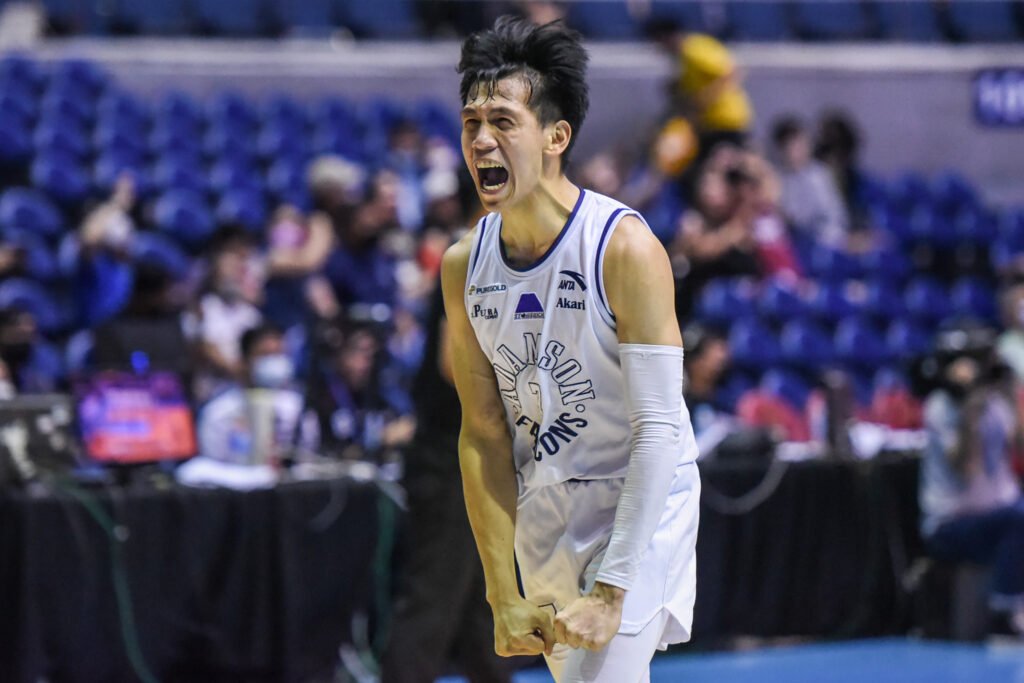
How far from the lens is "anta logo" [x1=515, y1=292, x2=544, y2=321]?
309 centimetres

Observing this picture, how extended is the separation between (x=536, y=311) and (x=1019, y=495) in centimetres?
568

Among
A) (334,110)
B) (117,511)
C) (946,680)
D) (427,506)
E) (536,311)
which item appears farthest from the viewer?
(334,110)

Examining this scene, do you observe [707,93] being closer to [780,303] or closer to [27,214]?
[780,303]

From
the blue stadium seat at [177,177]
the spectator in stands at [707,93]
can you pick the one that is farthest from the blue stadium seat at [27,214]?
the spectator in stands at [707,93]

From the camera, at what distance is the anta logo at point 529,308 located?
3092 mm

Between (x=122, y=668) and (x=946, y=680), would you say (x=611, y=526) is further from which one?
(x=946, y=680)

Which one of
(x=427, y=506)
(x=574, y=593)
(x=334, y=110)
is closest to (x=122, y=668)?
(x=427, y=506)

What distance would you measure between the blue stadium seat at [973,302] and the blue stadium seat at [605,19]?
4044 mm

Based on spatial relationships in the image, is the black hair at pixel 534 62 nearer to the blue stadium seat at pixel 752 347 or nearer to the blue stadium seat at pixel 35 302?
the blue stadium seat at pixel 35 302

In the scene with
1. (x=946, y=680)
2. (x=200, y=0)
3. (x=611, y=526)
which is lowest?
(x=946, y=680)

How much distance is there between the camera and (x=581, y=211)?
3117 millimetres

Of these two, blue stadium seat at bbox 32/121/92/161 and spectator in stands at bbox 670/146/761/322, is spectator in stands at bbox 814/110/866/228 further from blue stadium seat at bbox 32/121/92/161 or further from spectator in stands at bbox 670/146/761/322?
blue stadium seat at bbox 32/121/92/161

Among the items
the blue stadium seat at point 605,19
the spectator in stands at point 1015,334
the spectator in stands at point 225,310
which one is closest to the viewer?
the spectator in stands at point 225,310

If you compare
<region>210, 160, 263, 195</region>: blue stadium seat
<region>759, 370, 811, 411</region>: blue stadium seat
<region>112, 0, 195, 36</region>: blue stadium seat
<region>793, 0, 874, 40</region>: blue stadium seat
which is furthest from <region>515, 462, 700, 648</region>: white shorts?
<region>793, 0, 874, 40</region>: blue stadium seat
